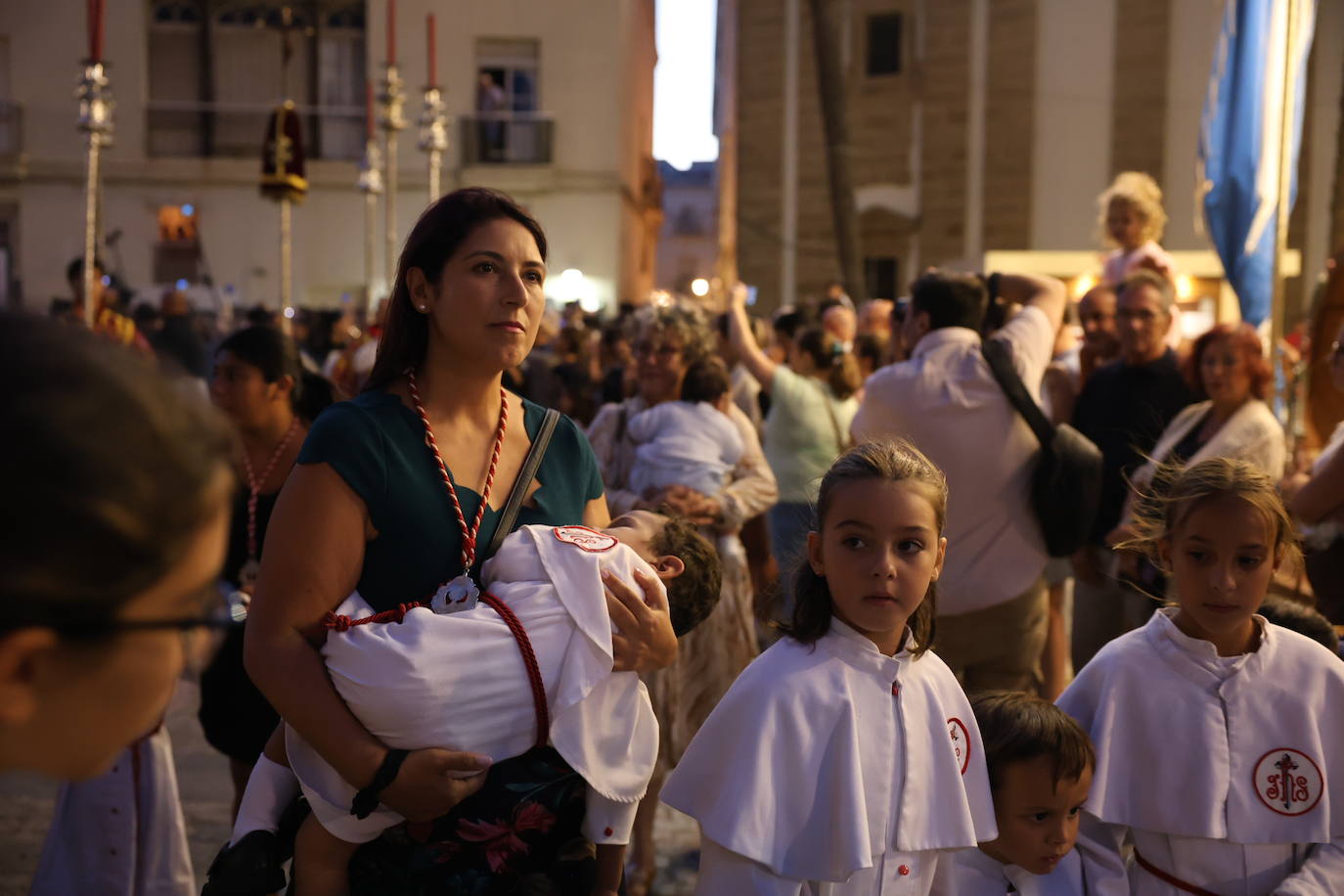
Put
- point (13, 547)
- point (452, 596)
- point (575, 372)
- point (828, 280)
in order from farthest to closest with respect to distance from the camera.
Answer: point (828, 280) < point (575, 372) < point (452, 596) < point (13, 547)

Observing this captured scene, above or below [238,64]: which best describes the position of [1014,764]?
below

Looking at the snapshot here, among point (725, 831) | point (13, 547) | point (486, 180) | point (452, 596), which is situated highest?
point (486, 180)

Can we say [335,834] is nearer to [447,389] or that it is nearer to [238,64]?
[447,389]

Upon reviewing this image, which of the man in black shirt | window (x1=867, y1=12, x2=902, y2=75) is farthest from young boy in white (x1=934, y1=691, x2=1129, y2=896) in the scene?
window (x1=867, y1=12, x2=902, y2=75)

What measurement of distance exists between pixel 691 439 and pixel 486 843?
2.70m

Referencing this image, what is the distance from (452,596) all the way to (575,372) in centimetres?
747

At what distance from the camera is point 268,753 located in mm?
2512

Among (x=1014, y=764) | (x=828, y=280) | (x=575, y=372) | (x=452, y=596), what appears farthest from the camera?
(x=828, y=280)

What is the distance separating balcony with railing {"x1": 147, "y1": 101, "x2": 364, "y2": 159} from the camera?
26.3 m

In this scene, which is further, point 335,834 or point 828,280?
point 828,280

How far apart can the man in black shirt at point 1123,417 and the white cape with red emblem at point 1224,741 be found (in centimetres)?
234

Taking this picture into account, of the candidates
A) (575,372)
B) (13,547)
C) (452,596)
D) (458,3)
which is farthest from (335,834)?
(458,3)

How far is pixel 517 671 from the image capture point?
7.24 feet

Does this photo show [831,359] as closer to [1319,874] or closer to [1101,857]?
[1101,857]
